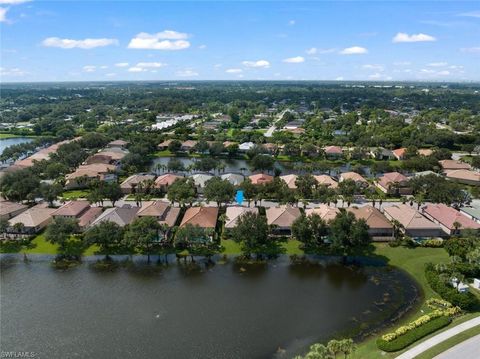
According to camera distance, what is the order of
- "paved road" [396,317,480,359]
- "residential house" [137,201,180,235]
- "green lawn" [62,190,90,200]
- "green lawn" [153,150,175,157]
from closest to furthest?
"paved road" [396,317,480,359]
"residential house" [137,201,180,235]
"green lawn" [62,190,90,200]
"green lawn" [153,150,175,157]

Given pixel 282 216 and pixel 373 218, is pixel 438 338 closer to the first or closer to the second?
pixel 373 218

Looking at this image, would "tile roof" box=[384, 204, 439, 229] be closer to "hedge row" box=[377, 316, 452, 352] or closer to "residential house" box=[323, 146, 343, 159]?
"hedge row" box=[377, 316, 452, 352]

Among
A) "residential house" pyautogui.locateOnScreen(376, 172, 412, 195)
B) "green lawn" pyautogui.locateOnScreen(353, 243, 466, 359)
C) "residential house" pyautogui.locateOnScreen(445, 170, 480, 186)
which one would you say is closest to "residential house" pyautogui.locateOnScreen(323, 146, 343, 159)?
"residential house" pyautogui.locateOnScreen(376, 172, 412, 195)

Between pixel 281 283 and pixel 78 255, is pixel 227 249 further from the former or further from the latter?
pixel 78 255

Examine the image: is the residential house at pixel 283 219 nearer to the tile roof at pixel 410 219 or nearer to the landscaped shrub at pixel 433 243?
the tile roof at pixel 410 219

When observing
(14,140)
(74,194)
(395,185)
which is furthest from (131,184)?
(14,140)

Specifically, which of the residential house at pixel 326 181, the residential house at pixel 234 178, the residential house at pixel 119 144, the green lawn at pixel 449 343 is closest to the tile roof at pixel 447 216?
the residential house at pixel 326 181

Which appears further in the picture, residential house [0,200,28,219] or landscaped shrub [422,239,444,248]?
residential house [0,200,28,219]
